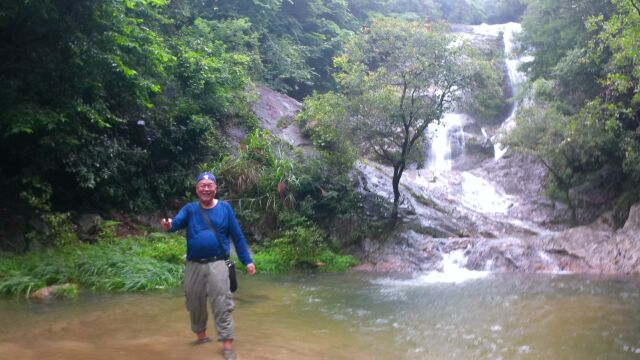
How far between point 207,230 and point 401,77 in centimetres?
1016

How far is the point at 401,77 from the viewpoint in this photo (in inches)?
551

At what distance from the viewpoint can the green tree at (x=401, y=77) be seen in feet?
45.6

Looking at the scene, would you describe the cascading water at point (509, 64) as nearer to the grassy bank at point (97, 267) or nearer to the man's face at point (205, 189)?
the grassy bank at point (97, 267)

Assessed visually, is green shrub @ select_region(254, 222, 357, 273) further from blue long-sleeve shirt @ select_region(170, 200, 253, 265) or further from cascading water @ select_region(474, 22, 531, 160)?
cascading water @ select_region(474, 22, 531, 160)

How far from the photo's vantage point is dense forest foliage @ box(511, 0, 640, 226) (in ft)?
48.2

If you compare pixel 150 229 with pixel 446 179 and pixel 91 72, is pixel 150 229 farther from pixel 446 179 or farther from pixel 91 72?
pixel 446 179

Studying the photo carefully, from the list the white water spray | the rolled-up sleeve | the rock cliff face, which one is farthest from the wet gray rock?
the rolled-up sleeve

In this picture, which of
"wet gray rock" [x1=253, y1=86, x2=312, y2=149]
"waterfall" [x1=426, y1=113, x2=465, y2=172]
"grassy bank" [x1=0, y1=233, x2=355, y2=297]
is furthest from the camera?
"waterfall" [x1=426, y1=113, x2=465, y2=172]

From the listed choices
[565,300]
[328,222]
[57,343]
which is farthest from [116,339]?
[328,222]

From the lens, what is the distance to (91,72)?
412 inches

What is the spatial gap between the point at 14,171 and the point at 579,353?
1105 centimetres

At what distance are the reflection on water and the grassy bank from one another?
67 cm

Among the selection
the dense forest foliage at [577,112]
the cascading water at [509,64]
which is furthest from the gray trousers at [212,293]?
the cascading water at [509,64]

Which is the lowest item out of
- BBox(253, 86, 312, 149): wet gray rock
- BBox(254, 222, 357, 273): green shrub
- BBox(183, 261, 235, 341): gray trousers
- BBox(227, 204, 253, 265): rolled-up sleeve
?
BBox(254, 222, 357, 273): green shrub
